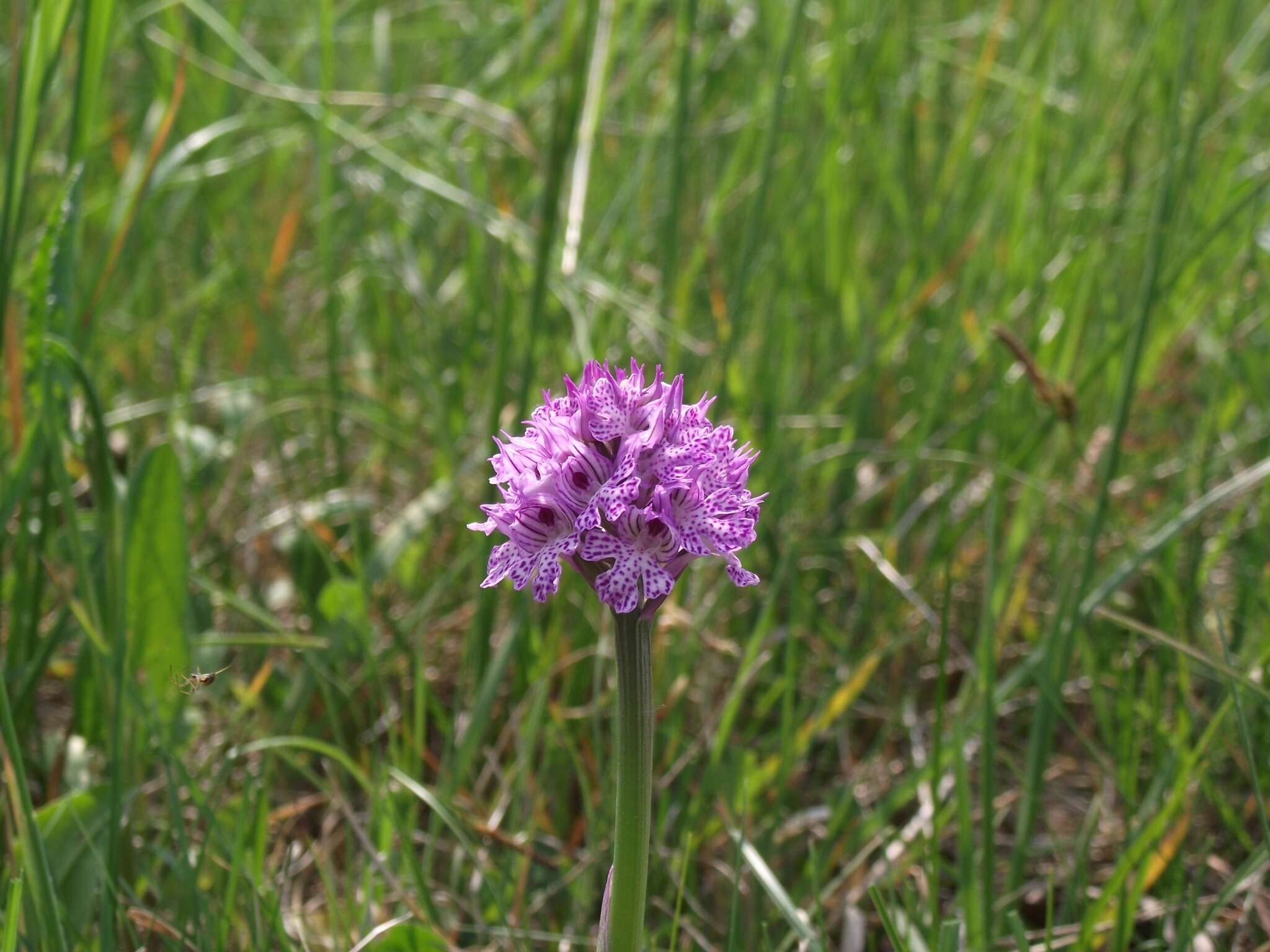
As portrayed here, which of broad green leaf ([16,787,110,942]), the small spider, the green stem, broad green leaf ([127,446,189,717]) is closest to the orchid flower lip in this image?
the green stem

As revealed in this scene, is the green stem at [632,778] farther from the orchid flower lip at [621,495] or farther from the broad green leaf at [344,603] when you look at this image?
A: the broad green leaf at [344,603]

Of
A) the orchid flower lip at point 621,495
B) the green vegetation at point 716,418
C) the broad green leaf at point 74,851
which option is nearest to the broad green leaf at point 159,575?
the green vegetation at point 716,418

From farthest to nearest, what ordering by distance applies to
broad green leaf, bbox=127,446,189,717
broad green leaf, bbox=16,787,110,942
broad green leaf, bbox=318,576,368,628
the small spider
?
broad green leaf, bbox=318,576,368,628 → broad green leaf, bbox=127,446,189,717 → broad green leaf, bbox=16,787,110,942 → the small spider

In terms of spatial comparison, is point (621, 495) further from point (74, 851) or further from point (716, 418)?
point (716, 418)

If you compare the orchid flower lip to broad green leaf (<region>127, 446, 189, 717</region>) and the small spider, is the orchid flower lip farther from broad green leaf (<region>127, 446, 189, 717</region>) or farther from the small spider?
broad green leaf (<region>127, 446, 189, 717</region>)

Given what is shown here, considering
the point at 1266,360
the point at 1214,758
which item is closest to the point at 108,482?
the point at 1214,758

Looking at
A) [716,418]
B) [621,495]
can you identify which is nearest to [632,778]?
[621,495]
